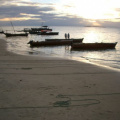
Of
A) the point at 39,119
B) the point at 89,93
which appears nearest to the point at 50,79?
the point at 89,93

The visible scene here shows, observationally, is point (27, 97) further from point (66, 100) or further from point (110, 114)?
point (110, 114)

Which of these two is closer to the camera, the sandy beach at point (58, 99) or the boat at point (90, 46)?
the sandy beach at point (58, 99)

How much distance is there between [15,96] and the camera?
5.33 metres

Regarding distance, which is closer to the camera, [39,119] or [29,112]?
[39,119]

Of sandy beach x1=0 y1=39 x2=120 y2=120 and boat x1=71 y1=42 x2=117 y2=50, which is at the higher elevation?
boat x1=71 y1=42 x2=117 y2=50

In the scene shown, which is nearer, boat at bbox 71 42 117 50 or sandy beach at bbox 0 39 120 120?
sandy beach at bbox 0 39 120 120

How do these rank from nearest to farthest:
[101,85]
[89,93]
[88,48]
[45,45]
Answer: [89,93]
[101,85]
[88,48]
[45,45]

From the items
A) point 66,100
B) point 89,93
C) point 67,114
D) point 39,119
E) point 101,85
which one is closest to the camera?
point 39,119

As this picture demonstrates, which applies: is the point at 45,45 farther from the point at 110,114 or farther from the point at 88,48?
the point at 110,114

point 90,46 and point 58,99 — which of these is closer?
point 58,99

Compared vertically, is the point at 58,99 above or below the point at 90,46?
below

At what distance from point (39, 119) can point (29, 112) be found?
46 cm

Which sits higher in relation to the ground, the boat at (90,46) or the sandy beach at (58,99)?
the boat at (90,46)

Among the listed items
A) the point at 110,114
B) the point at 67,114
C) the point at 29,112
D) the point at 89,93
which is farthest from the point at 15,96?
the point at 110,114
